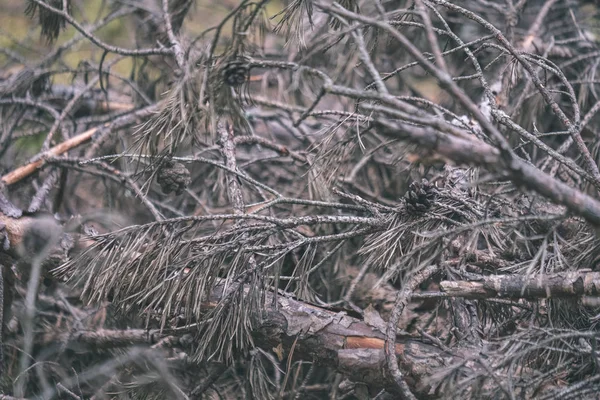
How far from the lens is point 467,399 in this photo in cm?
118

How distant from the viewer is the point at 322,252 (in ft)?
5.97

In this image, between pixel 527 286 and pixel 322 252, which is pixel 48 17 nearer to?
pixel 322 252

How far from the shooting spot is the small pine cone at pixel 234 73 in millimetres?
1214

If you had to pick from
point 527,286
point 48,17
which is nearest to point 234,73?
point 527,286

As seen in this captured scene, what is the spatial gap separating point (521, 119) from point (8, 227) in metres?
1.74

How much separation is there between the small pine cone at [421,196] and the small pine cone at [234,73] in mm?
462

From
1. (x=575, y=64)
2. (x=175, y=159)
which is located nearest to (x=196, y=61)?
(x=175, y=159)

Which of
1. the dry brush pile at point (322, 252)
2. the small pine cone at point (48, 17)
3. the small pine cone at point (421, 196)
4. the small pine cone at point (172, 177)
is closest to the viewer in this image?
the dry brush pile at point (322, 252)

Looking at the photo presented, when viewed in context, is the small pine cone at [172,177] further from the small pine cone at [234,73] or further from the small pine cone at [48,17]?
the small pine cone at [48,17]

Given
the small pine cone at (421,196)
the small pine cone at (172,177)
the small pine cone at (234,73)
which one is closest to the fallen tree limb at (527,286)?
the small pine cone at (421,196)

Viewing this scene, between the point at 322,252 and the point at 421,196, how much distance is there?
1.70 feet

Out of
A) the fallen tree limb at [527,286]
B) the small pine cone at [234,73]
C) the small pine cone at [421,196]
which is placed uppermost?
the small pine cone at [234,73]

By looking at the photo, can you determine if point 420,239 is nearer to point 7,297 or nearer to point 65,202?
point 7,297

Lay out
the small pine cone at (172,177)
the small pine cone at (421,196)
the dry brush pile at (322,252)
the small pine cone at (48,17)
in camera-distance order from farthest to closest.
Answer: the small pine cone at (48,17) < the small pine cone at (172,177) < the small pine cone at (421,196) < the dry brush pile at (322,252)
